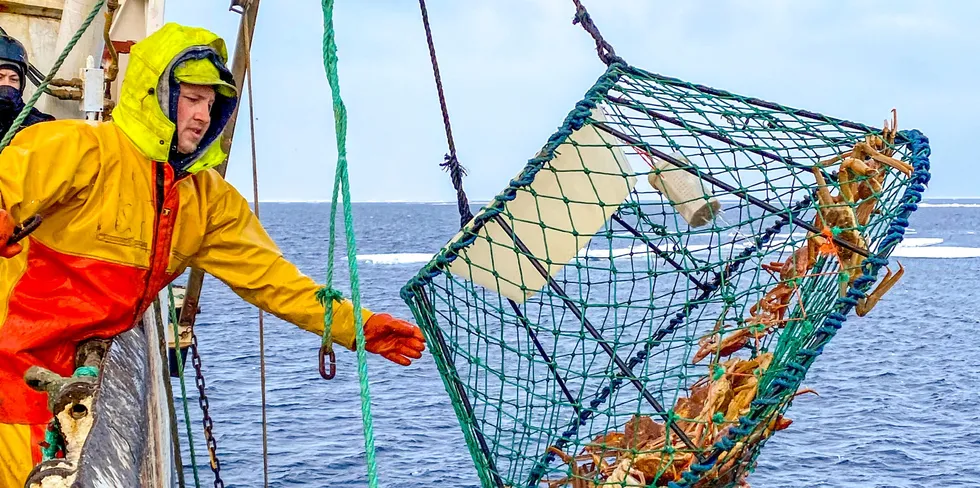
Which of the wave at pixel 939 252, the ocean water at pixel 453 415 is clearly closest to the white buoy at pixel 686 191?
the ocean water at pixel 453 415

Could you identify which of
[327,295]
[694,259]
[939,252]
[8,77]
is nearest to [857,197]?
[694,259]

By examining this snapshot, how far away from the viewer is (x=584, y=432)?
14.2 meters

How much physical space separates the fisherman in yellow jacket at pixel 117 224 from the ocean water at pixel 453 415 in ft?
37.5

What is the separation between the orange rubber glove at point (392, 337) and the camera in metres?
3.30

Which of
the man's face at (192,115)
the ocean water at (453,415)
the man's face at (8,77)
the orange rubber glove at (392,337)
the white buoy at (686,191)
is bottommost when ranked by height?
the ocean water at (453,415)

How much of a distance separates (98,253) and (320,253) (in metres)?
65.7

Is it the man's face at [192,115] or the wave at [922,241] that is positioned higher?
the man's face at [192,115]

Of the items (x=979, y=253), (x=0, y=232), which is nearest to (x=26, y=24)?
(x=0, y=232)

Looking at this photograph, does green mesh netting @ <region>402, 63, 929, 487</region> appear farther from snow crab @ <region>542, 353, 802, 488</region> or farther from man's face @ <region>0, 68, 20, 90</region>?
man's face @ <region>0, 68, 20, 90</region>

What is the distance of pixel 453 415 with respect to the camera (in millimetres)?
19109

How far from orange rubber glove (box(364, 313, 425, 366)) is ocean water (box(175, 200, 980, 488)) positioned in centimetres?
1156

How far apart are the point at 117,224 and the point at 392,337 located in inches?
37.8

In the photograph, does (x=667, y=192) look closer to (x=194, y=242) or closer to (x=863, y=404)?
(x=194, y=242)

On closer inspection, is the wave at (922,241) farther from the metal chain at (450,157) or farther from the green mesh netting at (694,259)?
the green mesh netting at (694,259)
